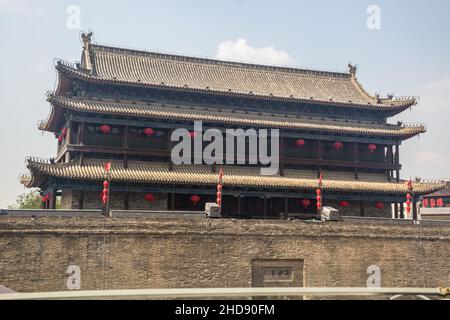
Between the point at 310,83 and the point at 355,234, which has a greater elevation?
the point at 310,83

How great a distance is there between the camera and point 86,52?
21.5m

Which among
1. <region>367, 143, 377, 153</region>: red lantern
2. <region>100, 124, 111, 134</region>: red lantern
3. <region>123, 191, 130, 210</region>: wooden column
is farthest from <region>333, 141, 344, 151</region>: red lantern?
<region>100, 124, 111, 134</region>: red lantern

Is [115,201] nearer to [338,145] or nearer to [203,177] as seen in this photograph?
[203,177]

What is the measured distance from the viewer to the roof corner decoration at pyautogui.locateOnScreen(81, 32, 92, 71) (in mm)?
20647

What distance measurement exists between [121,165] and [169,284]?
Result: 6.15 m

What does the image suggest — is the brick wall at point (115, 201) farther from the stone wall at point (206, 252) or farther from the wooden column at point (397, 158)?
the wooden column at point (397, 158)

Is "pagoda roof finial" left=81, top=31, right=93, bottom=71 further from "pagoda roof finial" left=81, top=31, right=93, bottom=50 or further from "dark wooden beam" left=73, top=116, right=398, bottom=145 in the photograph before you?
"dark wooden beam" left=73, top=116, right=398, bottom=145

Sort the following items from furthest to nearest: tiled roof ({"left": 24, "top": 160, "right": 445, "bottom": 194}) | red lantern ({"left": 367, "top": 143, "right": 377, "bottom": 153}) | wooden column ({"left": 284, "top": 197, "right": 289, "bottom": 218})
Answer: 1. red lantern ({"left": 367, "top": 143, "right": 377, "bottom": 153})
2. wooden column ({"left": 284, "top": 197, "right": 289, "bottom": 218})
3. tiled roof ({"left": 24, "top": 160, "right": 445, "bottom": 194})

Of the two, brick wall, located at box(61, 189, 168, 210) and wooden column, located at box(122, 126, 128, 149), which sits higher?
wooden column, located at box(122, 126, 128, 149)

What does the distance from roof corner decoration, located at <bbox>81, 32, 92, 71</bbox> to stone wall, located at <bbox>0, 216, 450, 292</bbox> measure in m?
9.02

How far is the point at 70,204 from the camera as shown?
17.7 metres

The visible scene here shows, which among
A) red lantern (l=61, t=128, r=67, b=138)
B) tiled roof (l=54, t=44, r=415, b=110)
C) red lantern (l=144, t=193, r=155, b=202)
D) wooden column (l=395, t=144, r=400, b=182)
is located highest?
tiled roof (l=54, t=44, r=415, b=110)
